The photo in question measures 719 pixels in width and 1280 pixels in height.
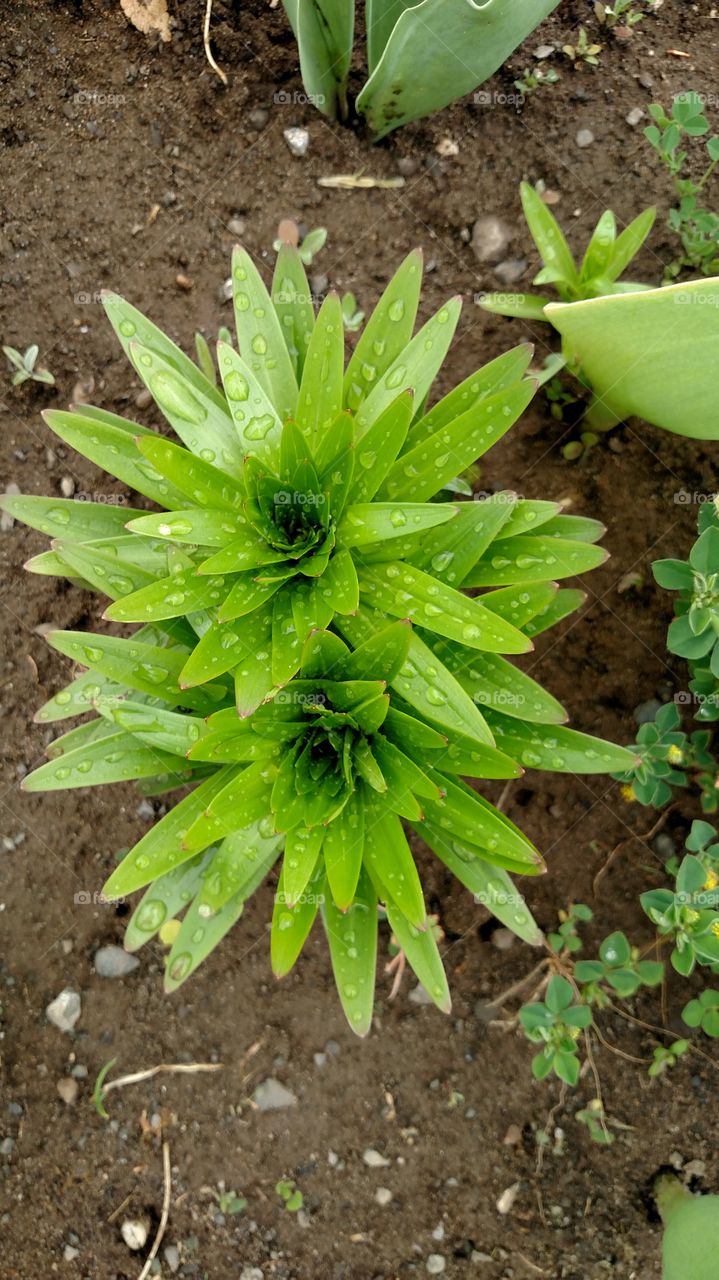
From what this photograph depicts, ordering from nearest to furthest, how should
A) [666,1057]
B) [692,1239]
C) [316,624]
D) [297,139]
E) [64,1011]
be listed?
1. [316,624]
2. [692,1239]
3. [666,1057]
4. [64,1011]
5. [297,139]

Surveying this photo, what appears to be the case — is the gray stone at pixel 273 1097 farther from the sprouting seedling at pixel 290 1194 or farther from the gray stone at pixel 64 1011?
the gray stone at pixel 64 1011

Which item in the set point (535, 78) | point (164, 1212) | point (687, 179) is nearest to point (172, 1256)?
point (164, 1212)

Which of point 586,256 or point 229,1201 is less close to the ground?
point 586,256

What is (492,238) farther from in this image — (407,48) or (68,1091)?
(68,1091)

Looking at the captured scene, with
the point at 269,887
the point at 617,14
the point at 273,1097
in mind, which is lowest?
the point at 273,1097

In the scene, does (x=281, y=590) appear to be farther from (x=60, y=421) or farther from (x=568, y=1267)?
(x=568, y=1267)

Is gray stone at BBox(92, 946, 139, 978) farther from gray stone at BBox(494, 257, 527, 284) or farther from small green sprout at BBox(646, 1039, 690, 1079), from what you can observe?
gray stone at BBox(494, 257, 527, 284)

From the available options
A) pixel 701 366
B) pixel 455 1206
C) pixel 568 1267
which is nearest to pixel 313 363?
pixel 701 366
